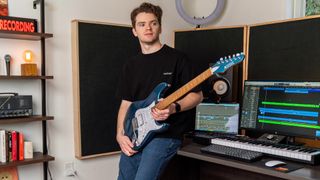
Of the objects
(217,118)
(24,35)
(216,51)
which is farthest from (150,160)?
(216,51)

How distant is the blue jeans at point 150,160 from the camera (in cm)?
198

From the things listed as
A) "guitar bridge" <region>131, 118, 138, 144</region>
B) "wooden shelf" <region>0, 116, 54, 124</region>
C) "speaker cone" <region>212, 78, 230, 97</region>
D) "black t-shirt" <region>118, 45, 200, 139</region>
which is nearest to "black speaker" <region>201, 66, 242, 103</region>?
"speaker cone" <region>212, 78, 230, 97</region>

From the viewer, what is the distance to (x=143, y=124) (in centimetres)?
208

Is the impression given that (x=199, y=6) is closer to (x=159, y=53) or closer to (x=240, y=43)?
(x=240, y=43)

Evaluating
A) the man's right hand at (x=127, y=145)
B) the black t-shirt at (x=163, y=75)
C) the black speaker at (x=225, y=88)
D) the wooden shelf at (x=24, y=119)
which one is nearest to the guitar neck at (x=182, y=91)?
the black t-shirt at (x=163, y=75)

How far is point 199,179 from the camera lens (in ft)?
8.85

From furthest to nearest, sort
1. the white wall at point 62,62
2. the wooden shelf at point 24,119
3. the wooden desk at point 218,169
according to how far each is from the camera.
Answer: the white wall at point 62,62, the wooden shelf at point 24,119, the wooden desk at point 218,169

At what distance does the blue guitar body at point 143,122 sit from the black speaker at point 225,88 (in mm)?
694

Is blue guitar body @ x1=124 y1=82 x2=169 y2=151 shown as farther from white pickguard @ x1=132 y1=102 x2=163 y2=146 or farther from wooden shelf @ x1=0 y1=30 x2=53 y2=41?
wooden shelf @ x1=0 y1=30 x2=53 y2=41

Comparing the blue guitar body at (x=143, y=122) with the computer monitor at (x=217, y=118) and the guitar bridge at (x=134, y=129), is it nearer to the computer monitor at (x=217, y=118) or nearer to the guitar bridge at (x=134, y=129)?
the guitar bridge at (x=134, y=129)

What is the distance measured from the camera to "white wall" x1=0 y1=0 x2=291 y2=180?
2621 mm

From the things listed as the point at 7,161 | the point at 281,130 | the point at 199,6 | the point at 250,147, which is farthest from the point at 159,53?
the point at 199,6

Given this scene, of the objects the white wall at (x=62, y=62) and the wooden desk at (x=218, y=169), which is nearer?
the wooden desk at (x=218, y=169)

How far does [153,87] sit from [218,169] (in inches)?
35.0
